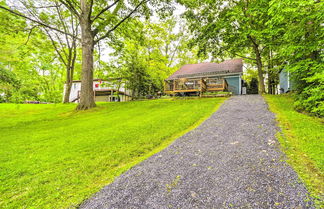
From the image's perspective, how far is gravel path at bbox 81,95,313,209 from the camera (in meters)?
2.11

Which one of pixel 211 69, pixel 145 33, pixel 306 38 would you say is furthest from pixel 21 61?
pixel 211 69

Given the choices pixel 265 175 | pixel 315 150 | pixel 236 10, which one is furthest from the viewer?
pixel 236 10

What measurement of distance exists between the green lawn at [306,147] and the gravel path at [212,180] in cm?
15

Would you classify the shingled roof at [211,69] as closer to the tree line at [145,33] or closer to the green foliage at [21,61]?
the tree line at [145,33]

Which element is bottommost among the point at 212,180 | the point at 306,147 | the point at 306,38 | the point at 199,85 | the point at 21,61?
the point at 212,180

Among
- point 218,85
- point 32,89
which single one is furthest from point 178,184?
point 218,85

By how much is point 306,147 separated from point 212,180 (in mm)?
2472

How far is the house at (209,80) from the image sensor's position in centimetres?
1534

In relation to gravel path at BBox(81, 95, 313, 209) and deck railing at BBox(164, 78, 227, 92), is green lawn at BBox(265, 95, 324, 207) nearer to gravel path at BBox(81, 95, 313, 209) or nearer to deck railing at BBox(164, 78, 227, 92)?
gravel path at BBox(81, 95, 313, 209)

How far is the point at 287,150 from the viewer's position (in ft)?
10.9

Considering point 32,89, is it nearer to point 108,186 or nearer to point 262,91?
point 108,186

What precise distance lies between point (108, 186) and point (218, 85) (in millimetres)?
14579

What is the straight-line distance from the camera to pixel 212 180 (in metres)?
2.58

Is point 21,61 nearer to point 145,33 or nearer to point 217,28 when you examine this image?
point 145,33
